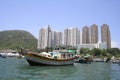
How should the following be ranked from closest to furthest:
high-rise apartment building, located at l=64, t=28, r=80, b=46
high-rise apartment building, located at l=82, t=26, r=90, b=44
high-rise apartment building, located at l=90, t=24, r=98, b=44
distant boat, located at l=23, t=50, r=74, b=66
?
distant boat, located at l=23, t=50, r=74, b=66 < high-rise apartment building, located at l=90, t=24, r=98, b=44 < high-rise apartment building, located at l=64, t=28, r=80, b=46 < high-rise apartment building, located at l=82, t=26, r=90, b=44

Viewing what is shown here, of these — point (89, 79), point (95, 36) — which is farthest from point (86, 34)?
point (89, 79)

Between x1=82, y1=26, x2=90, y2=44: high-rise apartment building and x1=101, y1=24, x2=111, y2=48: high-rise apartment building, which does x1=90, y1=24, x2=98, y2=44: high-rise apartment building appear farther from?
x1=82, y1=26, x2=90, y2=44: high-rise apartment building

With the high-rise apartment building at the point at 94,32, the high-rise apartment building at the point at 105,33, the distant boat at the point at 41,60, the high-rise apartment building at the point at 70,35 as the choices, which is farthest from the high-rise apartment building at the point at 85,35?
the distant boat at the point at 41,60

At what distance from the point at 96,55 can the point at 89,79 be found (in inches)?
3905

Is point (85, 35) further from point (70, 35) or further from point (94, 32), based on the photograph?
point (70, 35)

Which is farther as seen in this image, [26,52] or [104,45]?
[104,45]

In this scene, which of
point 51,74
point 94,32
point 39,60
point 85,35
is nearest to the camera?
point 51,74

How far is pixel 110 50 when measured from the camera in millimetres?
119500

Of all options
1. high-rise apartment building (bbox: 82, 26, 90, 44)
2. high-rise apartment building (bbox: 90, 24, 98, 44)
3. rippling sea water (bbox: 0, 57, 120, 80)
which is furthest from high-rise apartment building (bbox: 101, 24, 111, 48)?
rippling sea water (bbox: 0, 57, 120, 80)

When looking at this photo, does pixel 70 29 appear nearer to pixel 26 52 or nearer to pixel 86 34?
pixel 86 34

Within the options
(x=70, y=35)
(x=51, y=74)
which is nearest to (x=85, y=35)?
(x=70, y=35)

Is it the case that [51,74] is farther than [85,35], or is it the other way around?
[85,35]

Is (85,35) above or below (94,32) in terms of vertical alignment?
below

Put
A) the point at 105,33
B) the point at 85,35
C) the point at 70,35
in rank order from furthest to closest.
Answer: the point at 85,35
the point at 70,35
the point at 105,33
